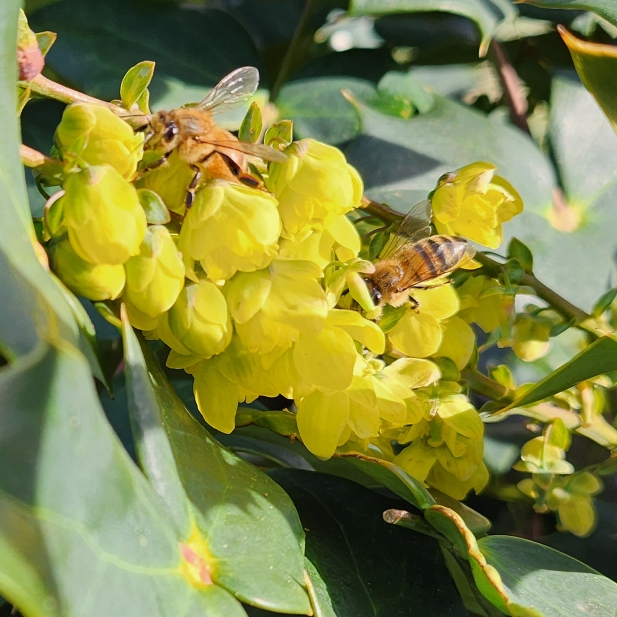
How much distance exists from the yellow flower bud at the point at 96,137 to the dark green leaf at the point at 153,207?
0.09 feet

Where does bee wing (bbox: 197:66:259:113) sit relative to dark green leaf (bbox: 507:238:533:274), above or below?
above

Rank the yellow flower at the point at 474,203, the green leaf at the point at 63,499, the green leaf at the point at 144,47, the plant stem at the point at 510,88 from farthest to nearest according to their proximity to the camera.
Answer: the plant stem at the point at 510,88 < the green leaf at the point at 144,47 < the yellow flower at the point at 474,203 < the green leaf at the point at 63,499

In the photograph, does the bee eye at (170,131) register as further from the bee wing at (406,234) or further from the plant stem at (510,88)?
the plant stem at (510,88)

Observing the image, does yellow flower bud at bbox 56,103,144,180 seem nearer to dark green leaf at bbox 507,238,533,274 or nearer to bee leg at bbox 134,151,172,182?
bee leg at bbox 134,151,172,182

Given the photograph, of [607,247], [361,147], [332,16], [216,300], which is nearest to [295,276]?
[216,300]

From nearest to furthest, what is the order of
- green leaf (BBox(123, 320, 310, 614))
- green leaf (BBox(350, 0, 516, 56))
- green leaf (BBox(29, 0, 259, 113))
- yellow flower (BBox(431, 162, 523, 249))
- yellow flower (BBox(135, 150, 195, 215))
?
1. green leaf (BBox(123, 320, 310, 614))
2. yellow flower (BBox(135, 150, 195, 215))
3. yellow flower (BBox(431, 162, 523, 249))
4. green leaf (BBox(350, 0, 516, 56))
5. green leaf (BBox(29, 0, 259, 113))

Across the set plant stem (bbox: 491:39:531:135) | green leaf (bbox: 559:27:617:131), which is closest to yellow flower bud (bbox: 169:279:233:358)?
green leaf (bbox: 559:27:617:131)

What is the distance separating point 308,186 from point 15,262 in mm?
279

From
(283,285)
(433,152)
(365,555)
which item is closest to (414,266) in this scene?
(283,285)

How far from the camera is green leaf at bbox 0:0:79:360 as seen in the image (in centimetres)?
37

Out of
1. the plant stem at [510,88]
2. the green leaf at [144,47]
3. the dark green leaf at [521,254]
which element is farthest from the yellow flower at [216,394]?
the plant stem at [510,88]

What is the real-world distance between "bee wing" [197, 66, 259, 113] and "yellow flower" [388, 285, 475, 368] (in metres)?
0.26

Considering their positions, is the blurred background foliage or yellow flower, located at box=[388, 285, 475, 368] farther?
the blurred background foliage

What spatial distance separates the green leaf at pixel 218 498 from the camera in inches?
19.2
